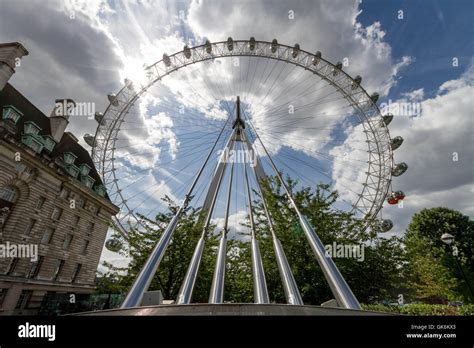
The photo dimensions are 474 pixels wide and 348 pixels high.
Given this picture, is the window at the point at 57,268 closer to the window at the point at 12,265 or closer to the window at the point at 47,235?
the window at the point at 47,235

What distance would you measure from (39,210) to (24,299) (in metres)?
9.26

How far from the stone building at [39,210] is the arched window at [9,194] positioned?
0.09 m

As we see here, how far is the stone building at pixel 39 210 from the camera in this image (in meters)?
23.3

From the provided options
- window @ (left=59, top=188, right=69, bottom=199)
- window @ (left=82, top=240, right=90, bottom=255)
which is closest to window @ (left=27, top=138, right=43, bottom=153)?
window @ (left=59, top=188, right=69, bottom=199)

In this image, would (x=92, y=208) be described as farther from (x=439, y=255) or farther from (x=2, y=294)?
(x=439, y=255)

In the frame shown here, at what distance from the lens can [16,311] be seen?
23188 mm

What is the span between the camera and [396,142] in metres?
29.9

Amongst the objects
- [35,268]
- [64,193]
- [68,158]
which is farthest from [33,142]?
[35,268]

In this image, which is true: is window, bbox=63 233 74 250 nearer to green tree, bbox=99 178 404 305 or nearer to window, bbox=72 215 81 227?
window, bbox=72 215 81 227

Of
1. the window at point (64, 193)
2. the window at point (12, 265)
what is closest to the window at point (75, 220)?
the window at point (64, 193)

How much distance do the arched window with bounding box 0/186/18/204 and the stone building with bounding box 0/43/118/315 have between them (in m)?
0.09

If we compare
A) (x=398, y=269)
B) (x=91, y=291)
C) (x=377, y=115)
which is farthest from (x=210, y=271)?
A: (x=377, y=115)

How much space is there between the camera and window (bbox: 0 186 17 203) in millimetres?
23523
